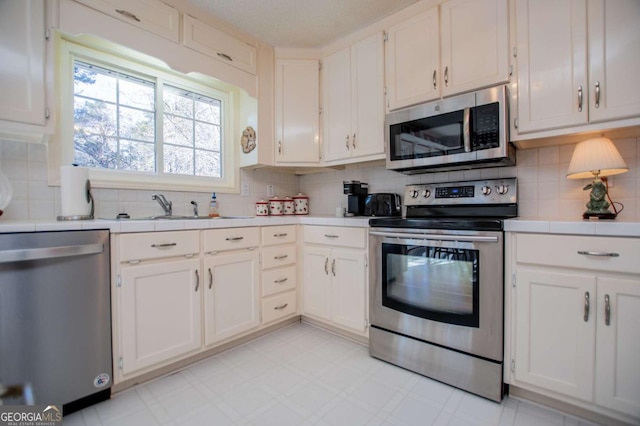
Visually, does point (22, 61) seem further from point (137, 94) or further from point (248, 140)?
point (248, 140)

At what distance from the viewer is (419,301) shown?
5.73ft

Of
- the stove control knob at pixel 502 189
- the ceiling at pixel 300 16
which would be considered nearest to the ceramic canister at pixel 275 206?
the ceiling at pixel 300 16

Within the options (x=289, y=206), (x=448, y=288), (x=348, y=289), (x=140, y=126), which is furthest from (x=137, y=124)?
(x=448, y=288)

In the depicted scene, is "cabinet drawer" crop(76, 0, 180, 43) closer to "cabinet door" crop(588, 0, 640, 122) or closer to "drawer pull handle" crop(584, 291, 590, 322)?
"cabinet door" crop(588, 0, 640, 122)

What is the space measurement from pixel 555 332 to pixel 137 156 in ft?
9.22

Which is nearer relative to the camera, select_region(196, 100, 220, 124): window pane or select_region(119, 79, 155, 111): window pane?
select_region(119, 79, 155, 111): window pane

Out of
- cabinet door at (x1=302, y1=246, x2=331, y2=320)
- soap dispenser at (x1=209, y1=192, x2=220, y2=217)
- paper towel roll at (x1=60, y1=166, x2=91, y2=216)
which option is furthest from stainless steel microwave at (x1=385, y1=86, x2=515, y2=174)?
paper towel roll at (x1=60, y1=166, x2=91, y2=216)

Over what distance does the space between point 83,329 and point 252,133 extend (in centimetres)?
181

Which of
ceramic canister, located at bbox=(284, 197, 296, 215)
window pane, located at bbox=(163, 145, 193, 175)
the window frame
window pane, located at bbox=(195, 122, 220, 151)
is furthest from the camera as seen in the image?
ceramic canister, located at bbox=(284, 197, 296, 215)

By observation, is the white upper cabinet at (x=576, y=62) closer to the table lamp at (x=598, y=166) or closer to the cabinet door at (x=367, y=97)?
the table lamp at (x=598, y=166)

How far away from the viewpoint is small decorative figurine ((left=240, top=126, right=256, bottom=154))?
8.39 ft

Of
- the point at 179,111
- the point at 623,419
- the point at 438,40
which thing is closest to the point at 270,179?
the point at 179,111

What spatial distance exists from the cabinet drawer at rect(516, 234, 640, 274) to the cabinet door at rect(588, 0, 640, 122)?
64 centimetres

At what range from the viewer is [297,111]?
2598 mm
